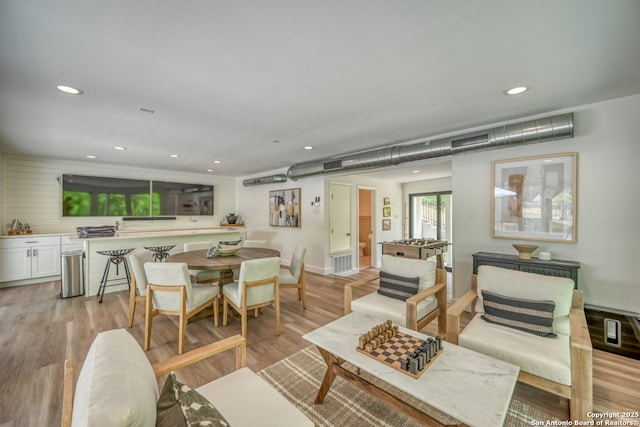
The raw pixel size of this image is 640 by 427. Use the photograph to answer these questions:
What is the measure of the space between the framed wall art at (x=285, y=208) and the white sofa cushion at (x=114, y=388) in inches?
203

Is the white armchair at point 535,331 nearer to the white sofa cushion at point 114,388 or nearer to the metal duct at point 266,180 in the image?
the white sofa cushion at point 114,388

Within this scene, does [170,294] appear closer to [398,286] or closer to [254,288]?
[254,288]

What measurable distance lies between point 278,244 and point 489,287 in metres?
5.28

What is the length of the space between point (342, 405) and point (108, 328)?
2999 millimetres

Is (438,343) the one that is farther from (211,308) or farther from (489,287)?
(211,308)

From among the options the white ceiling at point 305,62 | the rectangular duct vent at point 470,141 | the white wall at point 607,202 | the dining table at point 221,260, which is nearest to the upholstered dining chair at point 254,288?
the dining table at point 221,260

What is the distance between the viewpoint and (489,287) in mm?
2459

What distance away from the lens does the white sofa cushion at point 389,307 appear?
8.23 ft

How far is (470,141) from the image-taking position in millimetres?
3283

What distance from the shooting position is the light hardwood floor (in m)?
1.97

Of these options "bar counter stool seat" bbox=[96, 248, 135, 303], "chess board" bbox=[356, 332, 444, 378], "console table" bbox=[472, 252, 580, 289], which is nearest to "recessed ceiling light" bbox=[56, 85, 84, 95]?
"bar counter stool seat" bbox=[96, 248, 135, 303]

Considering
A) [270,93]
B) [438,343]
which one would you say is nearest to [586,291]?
[438,343]

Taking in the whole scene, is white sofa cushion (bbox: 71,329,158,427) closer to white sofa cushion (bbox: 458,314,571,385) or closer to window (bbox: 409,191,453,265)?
white sofa cushion (bbox: 458,314,571,385)

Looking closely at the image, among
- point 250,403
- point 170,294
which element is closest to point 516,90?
point 250,403
